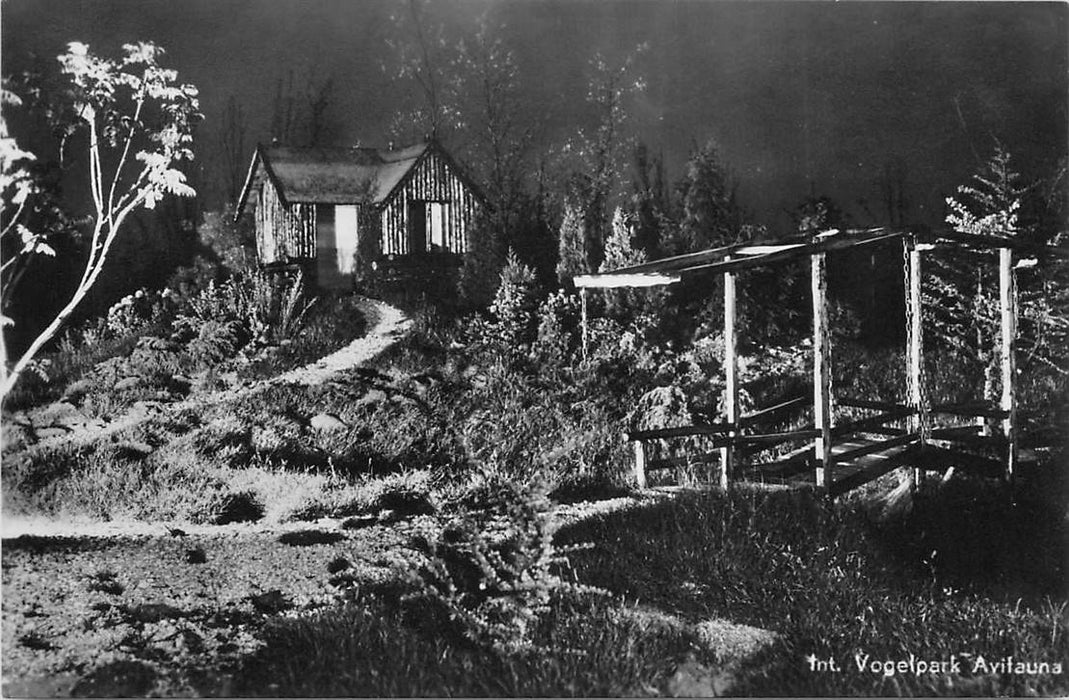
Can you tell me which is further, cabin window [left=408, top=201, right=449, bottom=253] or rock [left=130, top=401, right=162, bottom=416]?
cabin window [left=408, top=201, right=449, bottom=253]

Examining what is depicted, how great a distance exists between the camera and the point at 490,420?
18.8 feet

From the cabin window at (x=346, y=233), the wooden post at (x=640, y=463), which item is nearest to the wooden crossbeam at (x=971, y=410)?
the wooden post at (x=640, y=463)

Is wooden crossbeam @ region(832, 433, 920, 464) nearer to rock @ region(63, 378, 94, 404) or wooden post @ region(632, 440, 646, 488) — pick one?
wooden post @ region(632, 440, 646, 488)

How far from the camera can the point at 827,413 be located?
226 inches

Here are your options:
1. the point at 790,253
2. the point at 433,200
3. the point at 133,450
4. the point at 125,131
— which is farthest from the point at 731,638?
the point at 125,131

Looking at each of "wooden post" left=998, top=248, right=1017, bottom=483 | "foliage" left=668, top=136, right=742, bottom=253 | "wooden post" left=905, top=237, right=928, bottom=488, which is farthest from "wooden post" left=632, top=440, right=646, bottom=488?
"wooden post" left=998, top=248, right=1017, bottom=483

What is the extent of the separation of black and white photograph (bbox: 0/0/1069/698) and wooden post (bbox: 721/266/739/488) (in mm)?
28

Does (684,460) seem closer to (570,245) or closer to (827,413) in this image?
(827,413)

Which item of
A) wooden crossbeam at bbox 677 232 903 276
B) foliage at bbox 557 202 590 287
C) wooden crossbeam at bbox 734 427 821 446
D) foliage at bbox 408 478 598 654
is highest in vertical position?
foliage at bbox 557 202 590 287

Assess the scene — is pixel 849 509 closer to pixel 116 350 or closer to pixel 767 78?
pixel 767 78

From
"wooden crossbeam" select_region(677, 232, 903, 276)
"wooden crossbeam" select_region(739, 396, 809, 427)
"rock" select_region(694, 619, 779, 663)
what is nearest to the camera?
"rock" select_region(694, 619, 779, 663)

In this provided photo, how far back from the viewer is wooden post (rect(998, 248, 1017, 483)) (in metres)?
6.24

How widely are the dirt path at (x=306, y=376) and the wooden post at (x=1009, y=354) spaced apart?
16.5 ft

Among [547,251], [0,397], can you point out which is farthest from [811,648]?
[0,397]
